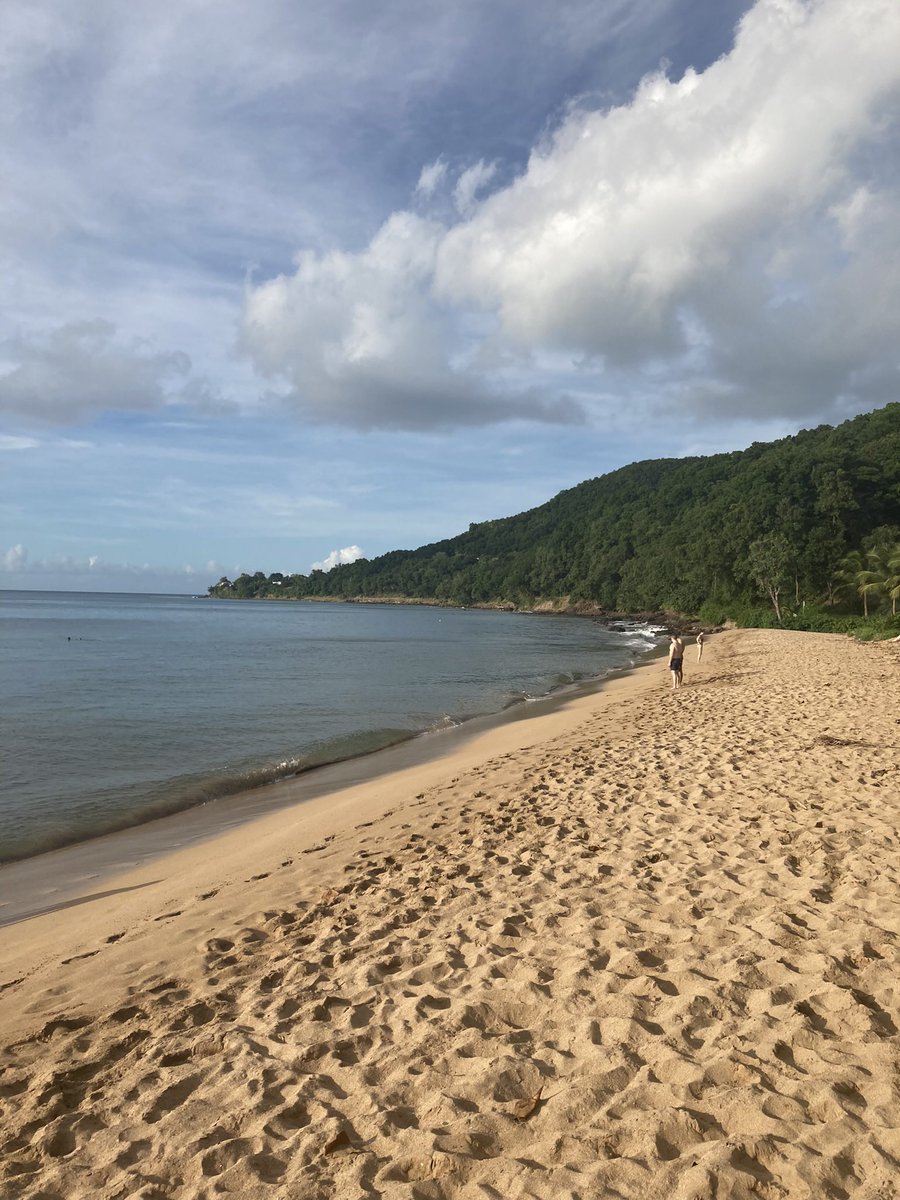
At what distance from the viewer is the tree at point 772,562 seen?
215ft

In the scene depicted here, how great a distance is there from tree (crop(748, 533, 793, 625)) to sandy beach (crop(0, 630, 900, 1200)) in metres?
61.7

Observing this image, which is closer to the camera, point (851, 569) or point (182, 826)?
point (182, 826)

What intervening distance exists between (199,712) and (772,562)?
189 ft

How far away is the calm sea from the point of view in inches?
531

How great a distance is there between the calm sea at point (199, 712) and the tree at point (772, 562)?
881 inches

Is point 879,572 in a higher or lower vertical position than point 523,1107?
higher

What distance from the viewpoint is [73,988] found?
5.67 meters

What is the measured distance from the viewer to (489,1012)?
460cm

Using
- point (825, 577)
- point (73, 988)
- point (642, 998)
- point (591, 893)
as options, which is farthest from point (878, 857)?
point (825, 577)

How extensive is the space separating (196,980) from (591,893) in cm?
338

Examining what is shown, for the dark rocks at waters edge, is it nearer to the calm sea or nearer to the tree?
the tree

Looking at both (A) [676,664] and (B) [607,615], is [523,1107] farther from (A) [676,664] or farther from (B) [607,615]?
(B) [607,615]

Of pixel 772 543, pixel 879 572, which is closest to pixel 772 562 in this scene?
pixel 772 543

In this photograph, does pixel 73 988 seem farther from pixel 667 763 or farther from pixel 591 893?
pixel 667 763
